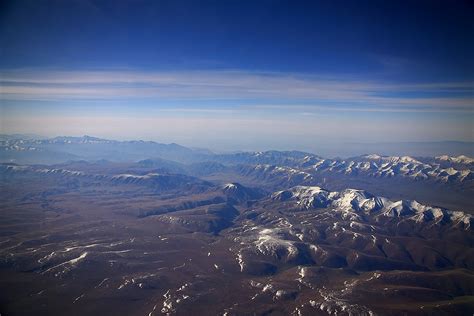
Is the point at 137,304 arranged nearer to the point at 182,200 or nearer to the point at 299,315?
the point at 299,315

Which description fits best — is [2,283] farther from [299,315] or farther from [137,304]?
[299,315]

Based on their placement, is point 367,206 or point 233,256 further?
point 367,206

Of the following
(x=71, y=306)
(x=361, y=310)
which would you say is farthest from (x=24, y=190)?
(x=361, y=310)

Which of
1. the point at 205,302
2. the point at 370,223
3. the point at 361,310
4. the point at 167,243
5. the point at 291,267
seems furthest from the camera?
the point at 370,223

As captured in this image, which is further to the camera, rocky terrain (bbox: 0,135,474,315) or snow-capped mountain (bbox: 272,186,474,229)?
snow-capped mountain (bbox: 272,186,474,229)

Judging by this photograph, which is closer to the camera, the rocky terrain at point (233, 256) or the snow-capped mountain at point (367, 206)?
the rocky terrain at point (233, 256)

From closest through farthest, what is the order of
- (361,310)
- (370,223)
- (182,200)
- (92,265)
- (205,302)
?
(361,310)
(205,302)
(92,265)
(370,223)
(182,200)

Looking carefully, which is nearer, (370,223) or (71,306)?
(71,306)

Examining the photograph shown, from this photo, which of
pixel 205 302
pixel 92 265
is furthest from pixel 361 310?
pixel 92 265

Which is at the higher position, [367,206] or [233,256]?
[367,206]
